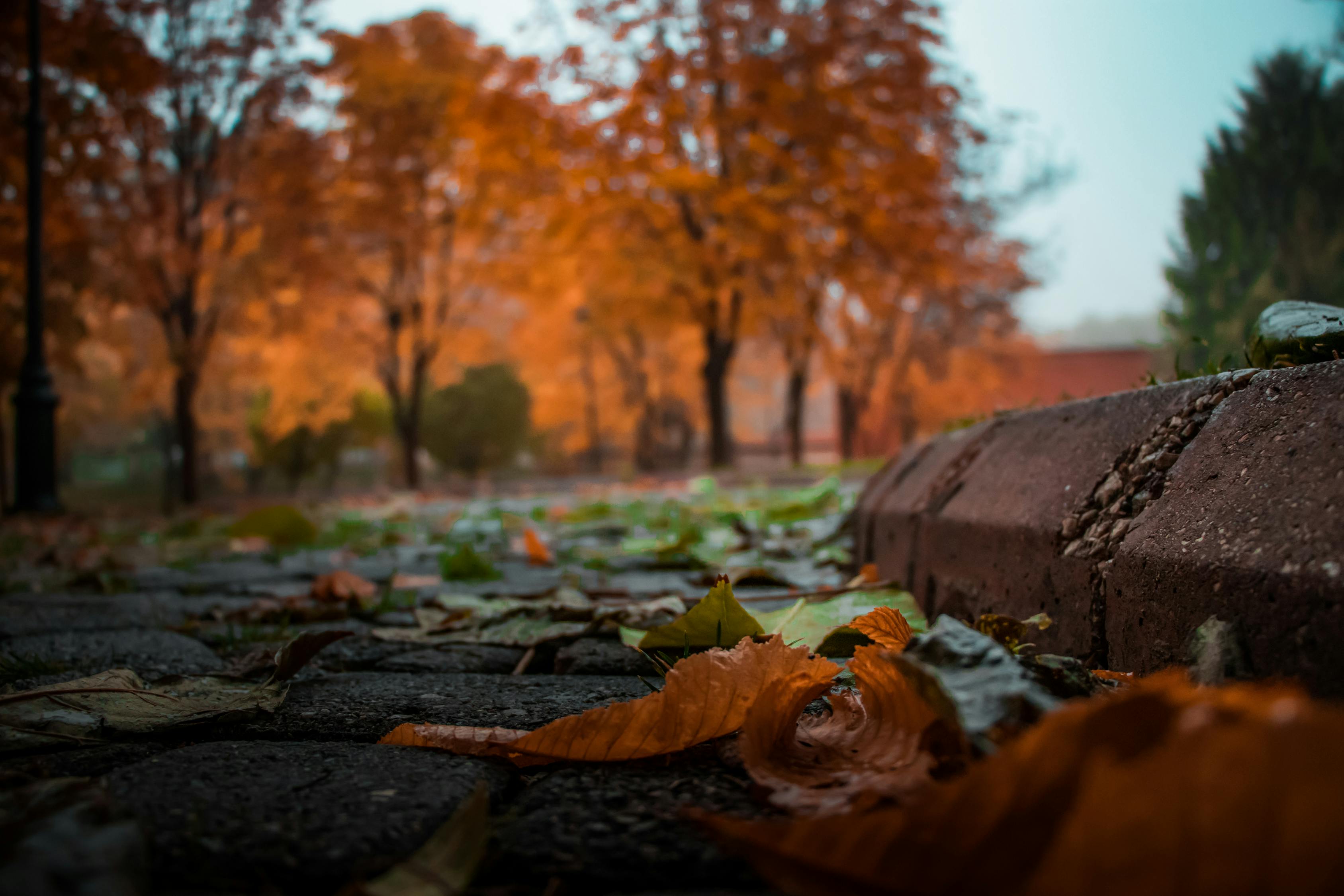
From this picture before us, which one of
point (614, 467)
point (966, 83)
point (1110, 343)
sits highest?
point (966, 83)

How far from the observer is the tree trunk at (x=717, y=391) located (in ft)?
40.2

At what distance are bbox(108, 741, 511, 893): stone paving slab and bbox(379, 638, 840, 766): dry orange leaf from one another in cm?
9

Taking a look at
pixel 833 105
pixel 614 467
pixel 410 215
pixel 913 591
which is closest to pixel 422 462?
pixel 614 467

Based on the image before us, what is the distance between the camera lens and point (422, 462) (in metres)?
24.3

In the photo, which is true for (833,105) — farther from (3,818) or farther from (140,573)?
(3,818)

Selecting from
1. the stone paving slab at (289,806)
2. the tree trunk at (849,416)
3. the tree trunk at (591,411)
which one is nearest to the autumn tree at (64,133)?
the stone paving slab at (289,806)

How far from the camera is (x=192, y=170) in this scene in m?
9.09

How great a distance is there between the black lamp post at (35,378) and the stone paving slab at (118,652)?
5382mm

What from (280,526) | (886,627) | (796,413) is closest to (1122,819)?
(886,627)

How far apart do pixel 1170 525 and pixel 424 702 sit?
3.49 feet

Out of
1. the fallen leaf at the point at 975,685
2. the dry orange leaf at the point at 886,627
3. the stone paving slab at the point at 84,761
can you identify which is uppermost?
the fallen leaf at the point at 975,685

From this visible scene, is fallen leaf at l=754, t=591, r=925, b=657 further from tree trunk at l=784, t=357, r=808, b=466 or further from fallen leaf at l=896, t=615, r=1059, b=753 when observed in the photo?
tree trunk at l=784, t=357, r=808, b=466

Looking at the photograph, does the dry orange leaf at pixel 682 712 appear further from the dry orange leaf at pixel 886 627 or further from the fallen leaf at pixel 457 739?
the dry orange leaf at pixel 886 627

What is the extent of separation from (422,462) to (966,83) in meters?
18.0
